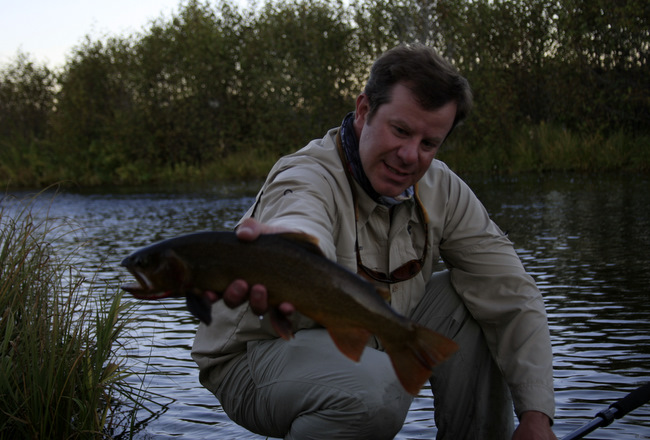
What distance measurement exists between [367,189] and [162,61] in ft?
117

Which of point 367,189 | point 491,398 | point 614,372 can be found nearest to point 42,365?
point 367,189

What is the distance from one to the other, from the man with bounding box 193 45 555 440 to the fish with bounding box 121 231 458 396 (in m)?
0.31

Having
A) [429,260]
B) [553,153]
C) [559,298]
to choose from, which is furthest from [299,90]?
[429,260]

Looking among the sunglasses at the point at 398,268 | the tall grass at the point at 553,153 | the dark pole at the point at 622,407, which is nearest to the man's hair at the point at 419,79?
the sunglasses at the point at 398,268

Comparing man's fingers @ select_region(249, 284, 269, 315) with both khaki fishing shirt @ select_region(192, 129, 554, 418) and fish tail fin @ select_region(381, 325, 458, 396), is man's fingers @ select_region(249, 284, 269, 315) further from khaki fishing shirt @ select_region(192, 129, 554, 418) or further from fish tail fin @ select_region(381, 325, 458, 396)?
khaki fishing shirt @ select_region(192, 129, 554, 418)

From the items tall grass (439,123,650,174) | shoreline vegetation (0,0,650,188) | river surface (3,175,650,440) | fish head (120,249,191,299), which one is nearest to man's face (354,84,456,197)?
fish head (120,249,191,299)

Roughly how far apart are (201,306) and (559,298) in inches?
233

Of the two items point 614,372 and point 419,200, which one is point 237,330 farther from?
point 614,372

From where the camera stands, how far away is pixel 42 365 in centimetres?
357

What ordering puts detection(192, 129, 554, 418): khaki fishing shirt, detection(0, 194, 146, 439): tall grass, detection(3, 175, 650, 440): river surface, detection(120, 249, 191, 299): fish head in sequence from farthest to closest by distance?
detection(3, 175, 650, 440): river surface, detection(0, 194, 146, 439): tall grass, detection(192, 129, 554, 418): khaki fishing shirt, detection(120, 249, 191, 299): fish head

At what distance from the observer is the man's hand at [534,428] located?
3.31 m

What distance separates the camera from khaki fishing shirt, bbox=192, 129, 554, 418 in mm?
3305

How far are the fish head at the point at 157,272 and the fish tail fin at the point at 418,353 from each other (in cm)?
68

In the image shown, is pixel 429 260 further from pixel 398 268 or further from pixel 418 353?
pixel 418 353
